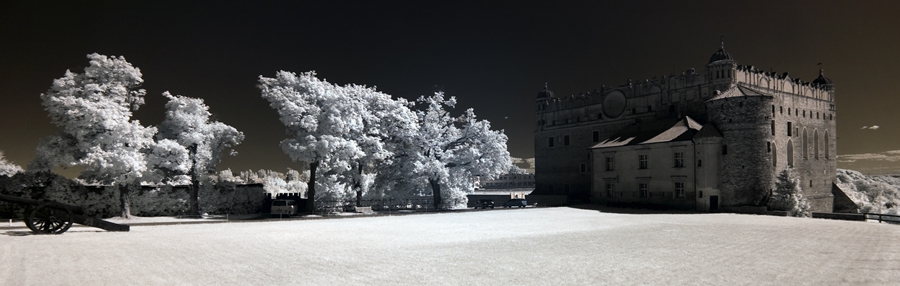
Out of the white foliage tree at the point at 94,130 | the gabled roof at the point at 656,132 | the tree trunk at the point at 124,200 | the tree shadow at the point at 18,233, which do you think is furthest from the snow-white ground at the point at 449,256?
the gabled roof at the point at 656,132

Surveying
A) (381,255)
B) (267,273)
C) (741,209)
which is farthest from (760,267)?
(741,209)

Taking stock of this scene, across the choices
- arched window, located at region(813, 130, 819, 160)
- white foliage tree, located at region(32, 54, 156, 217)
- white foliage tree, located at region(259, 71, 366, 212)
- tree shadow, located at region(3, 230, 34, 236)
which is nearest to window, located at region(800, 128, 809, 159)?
arched window, located at region(813, 130, 819, 160)

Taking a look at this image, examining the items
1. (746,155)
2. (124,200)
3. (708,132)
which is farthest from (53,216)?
(746,155)

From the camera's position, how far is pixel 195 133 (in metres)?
36.4

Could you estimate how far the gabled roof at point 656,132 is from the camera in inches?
1687

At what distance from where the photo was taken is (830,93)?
2076 inches

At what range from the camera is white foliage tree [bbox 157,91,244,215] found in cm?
3653

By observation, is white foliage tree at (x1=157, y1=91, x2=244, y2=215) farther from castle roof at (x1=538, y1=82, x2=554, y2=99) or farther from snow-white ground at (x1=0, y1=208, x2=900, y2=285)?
castle roof at (x1=538, y1=82, x2=554, y2=99)

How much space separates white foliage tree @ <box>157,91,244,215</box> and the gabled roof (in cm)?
Result: 3046

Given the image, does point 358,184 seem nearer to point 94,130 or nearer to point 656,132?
point 94,130

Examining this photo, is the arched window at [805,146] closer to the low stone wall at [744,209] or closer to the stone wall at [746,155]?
the stone wall at [746,155]

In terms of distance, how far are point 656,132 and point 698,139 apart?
5.32 meters

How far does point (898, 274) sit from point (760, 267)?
318cm

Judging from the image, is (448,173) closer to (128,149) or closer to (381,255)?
(128,149)
